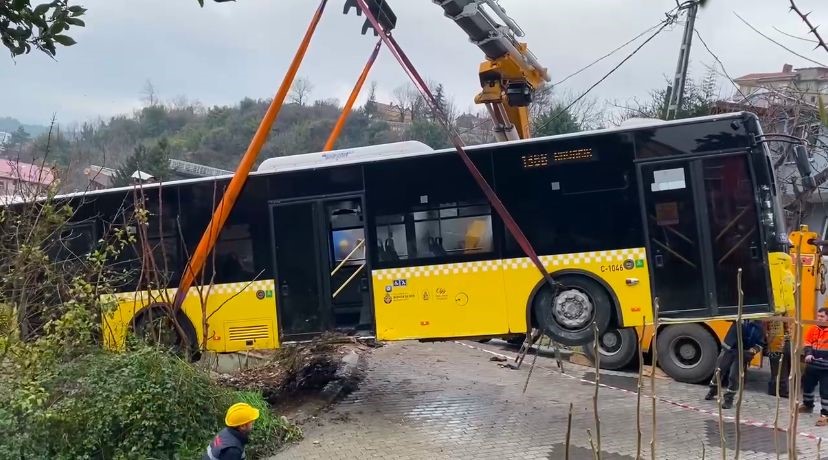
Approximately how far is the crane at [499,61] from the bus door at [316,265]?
8.34 ft

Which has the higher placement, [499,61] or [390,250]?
[499,61]

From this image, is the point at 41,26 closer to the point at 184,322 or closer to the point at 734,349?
the point at 184,322

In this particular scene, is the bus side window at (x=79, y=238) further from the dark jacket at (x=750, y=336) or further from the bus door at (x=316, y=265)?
the dark jacket at (x=750, y=336)

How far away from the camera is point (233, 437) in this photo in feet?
19.2

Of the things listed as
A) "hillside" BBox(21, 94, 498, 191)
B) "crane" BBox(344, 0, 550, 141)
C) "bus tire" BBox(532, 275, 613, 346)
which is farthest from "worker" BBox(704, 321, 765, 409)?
"hillside" BBox(21, 94, 498, 191)

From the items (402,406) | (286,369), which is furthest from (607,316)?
(286,369)

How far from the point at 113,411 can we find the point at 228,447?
2236 millimetres

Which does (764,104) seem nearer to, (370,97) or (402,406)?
(402,406)

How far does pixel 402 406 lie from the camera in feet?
33.3

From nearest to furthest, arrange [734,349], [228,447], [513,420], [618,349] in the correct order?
[228,447]
[513,420]
[734,349]
[618,349]

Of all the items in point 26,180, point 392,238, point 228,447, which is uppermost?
point 26,180

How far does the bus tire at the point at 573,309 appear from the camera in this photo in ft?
29.1

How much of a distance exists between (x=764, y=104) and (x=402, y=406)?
1350 centimetres

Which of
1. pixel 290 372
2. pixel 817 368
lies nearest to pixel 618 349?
pixel 817 368
